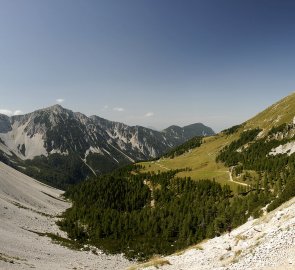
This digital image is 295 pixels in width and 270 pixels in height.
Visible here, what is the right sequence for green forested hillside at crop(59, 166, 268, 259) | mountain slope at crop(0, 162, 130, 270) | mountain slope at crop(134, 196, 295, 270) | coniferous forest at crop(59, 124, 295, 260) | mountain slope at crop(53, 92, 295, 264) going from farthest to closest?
mountain slope at crop(53, 92, 295, 264) → coniferous forest at crop(59, 124, 295, 260) → green forested hillside at crop(59, 166, 268, 259) → mountain slope at crop(0, 162, 130, 270) → mountain slope at crop(134, 196, 295, 270)

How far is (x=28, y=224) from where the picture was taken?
10488 centimetres

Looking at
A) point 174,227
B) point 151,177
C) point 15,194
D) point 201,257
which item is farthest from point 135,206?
point 201,257

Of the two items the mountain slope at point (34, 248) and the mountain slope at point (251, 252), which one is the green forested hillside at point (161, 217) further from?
the mountain slope at point (251, 252)

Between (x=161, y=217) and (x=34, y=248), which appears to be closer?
(x=34, y=248)

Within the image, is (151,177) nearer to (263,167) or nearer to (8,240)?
(263,167)

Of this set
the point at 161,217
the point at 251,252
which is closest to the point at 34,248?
the point at 251,252

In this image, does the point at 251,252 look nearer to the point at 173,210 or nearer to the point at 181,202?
the point at 173,210

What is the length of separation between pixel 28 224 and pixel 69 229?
57.0 ft

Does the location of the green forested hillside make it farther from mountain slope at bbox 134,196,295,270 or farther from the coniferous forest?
mountain slope at bbox 134,196,295,270

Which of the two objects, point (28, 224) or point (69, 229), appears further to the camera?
point (69, 229)

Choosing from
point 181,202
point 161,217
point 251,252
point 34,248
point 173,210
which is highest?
point 251,252

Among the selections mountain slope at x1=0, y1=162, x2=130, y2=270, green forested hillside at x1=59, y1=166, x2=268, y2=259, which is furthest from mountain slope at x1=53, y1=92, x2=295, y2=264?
mountain slope at x1=0, y1=162, x2=130, y2=270

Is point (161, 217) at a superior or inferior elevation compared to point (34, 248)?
inferior

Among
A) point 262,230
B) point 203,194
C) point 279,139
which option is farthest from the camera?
point 279,139
